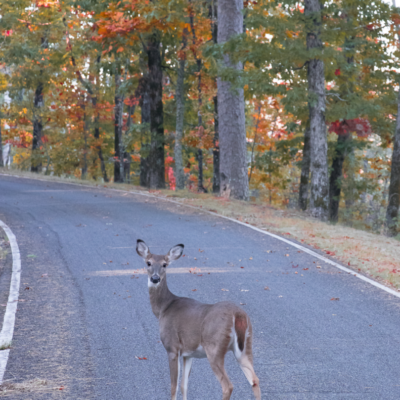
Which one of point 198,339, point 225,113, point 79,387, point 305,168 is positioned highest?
point 225,113

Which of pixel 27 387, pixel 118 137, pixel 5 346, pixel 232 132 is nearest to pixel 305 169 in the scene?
pixel 232 132

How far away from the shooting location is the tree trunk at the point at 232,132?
22562 millimetres

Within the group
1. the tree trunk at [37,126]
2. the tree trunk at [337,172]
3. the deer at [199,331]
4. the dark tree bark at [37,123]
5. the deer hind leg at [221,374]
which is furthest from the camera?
the tree trunk at [37,126]

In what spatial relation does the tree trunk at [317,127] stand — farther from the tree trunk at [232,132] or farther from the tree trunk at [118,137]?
the tree trunk at [118,137]

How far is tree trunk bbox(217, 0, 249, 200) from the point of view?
74.0 ft

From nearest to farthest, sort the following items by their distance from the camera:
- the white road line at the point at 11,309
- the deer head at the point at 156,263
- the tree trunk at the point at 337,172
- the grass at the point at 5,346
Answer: the deer head at the point at 156,263, the white road line at the point at 11,309, the grass at the point at 5,346, the tree trunk at the point at 337,172

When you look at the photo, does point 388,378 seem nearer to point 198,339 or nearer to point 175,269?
point 198,339

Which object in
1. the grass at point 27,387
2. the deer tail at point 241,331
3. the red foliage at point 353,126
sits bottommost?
the grass at point 27,387

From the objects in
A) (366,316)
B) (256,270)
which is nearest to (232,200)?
(256,270)

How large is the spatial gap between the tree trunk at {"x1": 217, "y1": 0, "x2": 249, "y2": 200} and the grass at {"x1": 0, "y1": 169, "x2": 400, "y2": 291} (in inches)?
46.8

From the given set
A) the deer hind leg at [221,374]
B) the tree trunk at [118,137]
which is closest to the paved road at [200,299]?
the deer hind leg at [221,374]

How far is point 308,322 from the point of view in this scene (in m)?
7.63

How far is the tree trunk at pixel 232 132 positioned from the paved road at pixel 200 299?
7.58 metres

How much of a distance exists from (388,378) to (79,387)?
334 cm
